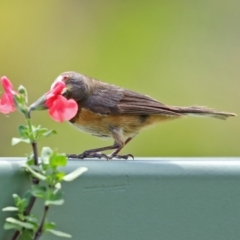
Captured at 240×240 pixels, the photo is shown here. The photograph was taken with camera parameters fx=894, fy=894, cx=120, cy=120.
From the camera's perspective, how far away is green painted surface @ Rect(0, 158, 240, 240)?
7.35 feet

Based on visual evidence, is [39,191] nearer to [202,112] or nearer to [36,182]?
[36,182]

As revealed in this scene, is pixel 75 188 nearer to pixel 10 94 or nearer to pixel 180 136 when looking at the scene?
pixel 10 94

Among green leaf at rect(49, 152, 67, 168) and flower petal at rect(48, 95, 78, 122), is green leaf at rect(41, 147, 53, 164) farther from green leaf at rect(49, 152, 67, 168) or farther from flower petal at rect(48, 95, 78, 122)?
flower petal at rect(48, 95, 78, 122)

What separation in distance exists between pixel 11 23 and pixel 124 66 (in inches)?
45.1

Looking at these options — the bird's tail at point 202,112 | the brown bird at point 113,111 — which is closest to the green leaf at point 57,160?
the brown bird at point 113,111

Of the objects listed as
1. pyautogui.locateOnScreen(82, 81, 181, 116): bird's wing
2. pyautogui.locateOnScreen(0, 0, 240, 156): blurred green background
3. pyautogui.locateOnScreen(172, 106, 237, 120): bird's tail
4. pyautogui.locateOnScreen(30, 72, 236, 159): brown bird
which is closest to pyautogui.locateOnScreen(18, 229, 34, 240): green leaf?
pyautogui.locateOnScreen(30, 72, 236, 159): brown bird

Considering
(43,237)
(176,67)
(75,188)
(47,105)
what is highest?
(176,67)

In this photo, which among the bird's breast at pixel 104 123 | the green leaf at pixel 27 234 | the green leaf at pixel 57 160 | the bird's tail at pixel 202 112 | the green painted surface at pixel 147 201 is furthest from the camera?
the bird's tail at pixel 202 112

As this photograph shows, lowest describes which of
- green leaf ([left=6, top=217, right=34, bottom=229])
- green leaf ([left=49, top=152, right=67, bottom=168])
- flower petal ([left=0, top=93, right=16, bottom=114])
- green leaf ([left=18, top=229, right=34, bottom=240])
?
green leaf ([left=18, top=229, right=34, bottom=240])

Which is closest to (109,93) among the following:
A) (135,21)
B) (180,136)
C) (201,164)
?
(201,164)

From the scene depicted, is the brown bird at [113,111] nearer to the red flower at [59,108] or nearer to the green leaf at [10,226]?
the red flower at [59,108]

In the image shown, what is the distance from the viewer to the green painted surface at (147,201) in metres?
2.24

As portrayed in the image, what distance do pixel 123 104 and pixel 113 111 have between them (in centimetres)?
8

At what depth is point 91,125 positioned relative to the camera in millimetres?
4141
